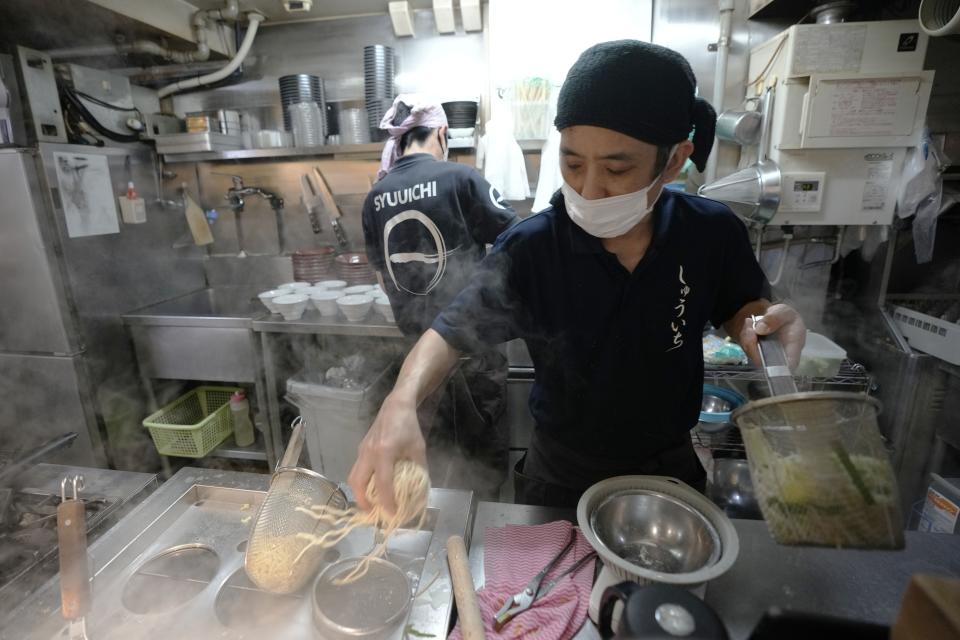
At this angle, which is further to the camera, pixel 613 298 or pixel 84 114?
pixel 84 114

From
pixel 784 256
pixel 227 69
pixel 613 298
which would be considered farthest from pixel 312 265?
pixel 784 256

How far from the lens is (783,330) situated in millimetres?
1224

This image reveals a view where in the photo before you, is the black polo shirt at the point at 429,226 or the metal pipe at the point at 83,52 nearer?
the black polo shirt at the point at 429,226

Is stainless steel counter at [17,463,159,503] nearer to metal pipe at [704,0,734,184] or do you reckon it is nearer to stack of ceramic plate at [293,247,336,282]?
stack of ceramic plate at [293,247,336,282]

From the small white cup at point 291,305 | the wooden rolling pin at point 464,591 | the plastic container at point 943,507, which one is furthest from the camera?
the small white cup at point 291,305

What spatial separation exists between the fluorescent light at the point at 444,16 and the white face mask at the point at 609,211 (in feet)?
9.11

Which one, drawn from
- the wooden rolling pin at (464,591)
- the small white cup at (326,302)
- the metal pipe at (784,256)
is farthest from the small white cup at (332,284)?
the metal pipe at (784,256)

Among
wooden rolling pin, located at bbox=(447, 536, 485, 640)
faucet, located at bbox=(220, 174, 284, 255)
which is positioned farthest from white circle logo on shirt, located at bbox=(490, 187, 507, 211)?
faucet, located at bbox=(220, 174, 284, 255)

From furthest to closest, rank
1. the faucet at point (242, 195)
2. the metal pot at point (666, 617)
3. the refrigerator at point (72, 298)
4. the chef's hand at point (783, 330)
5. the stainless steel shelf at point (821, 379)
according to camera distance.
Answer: the faucet at point (242, 195) → the refrigerator at point (72, 298) → the stainless steel shelf at point (821, 379) → the chef's hand at point (783, 330) → the metal pot at point (666, 617)

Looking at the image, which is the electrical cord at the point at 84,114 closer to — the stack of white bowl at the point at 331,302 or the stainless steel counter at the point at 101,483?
the stack of white bowl at the point at 331,302

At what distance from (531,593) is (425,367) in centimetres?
57

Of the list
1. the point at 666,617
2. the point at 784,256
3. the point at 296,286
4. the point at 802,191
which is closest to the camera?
the point at 666,617

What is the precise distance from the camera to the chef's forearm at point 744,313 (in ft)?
4.93

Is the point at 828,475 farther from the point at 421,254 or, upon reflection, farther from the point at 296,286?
the point at 296,286
